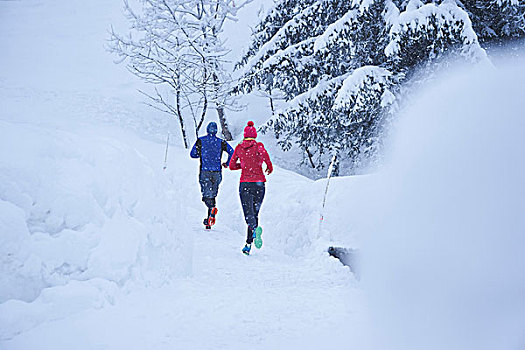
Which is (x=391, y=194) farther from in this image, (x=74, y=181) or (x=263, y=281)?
(x=74, y=181)

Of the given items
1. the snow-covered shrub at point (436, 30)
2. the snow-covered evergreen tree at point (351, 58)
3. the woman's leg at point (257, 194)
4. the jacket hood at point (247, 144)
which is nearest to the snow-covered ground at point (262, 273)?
the woman's leg at point (257, 194)

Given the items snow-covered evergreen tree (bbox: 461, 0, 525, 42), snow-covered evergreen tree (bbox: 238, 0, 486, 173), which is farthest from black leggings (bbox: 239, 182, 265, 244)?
snow-covered evergreen tree (bbox: 461, 0, 525, 42)

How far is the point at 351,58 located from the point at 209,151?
6.39 meters

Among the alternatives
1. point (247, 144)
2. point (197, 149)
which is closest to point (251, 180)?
point (247, 144)

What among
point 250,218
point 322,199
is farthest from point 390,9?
point 250,218

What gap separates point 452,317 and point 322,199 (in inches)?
185

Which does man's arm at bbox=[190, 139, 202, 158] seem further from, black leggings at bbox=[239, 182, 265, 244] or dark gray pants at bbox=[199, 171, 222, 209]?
black leggings at bbox=[239, 182, 265, 244]

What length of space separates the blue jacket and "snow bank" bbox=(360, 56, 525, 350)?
391 centimetres

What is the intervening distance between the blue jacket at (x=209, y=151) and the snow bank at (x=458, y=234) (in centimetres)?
391

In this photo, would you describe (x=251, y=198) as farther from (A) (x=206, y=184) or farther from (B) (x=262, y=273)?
(B) (x=262, y=273)

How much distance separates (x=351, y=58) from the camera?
1145 centimetres

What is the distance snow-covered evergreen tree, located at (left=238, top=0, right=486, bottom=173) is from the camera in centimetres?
856

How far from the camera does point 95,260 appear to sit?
115 inches

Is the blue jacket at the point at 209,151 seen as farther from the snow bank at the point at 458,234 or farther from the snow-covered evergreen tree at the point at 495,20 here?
the snow-covered evergreen tree at the point at 495,20
